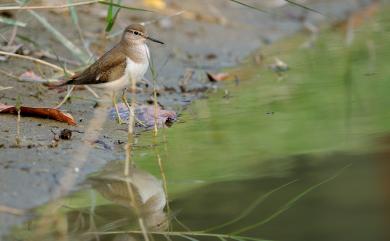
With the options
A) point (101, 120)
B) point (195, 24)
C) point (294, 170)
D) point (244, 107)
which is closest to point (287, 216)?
point (294, 170)

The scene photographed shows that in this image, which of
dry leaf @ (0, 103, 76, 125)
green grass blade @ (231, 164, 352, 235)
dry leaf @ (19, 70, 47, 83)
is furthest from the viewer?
dry leaf @ (19, 70, 47, 83)

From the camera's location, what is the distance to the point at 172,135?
6.01 m

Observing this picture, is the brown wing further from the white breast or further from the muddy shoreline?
the muddy shoreline

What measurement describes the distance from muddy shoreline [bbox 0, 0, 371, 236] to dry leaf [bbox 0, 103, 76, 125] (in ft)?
0.17

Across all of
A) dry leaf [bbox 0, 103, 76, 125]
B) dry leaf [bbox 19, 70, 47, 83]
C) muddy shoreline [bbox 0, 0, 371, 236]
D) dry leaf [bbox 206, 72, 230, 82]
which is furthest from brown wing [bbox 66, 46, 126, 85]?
dry leaf [bbox 206, 72, 230, 82]

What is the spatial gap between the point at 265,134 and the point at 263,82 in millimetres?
2660

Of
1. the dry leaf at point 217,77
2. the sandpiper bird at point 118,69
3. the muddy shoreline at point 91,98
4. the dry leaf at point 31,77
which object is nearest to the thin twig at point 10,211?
the muddy shoreline at point 91,98

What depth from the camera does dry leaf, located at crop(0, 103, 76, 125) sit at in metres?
5.93

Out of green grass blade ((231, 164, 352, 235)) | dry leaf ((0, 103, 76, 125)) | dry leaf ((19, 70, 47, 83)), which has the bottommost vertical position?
green grass blade ((231, 164, 352, 235))

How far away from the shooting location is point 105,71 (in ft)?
20.8

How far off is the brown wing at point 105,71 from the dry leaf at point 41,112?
1.59 feet

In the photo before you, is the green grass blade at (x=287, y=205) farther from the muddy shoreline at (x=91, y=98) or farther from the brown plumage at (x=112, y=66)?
the brown plumage at (x=112, y=66)

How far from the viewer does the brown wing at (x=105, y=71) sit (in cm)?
632

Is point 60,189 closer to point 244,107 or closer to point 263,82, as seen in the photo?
point 244,107
